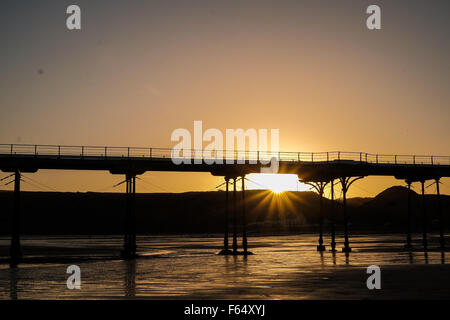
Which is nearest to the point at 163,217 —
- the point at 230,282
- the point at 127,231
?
the point at 127,231

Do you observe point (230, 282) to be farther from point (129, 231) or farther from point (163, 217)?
point (163, 217)

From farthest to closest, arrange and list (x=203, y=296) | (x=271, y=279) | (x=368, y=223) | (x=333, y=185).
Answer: (x=368, y=223), (x=333, y=185), (x=271, y=279), (x=203, y=296)

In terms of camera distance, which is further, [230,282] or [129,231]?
[129,231]

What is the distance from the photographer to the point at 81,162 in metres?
54.1

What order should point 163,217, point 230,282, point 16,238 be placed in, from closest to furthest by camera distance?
point 230,282 < point 16,238 < point 163,217

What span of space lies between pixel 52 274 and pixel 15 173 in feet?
65.5

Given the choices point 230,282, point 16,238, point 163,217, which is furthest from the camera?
point 163,217

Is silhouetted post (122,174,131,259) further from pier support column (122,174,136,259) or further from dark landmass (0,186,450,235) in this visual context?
dark landmass (0,186,450,235)

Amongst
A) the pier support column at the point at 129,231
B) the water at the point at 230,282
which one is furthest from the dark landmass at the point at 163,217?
the water at the point at 230,282

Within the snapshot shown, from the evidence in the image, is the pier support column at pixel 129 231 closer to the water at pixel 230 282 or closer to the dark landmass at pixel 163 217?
the water at pixel 230 282

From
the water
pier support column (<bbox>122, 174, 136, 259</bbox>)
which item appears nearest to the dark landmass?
pier support column (<bbox>122, 174, 136, 259</bbox>)

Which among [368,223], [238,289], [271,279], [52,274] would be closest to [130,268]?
[52,274]
